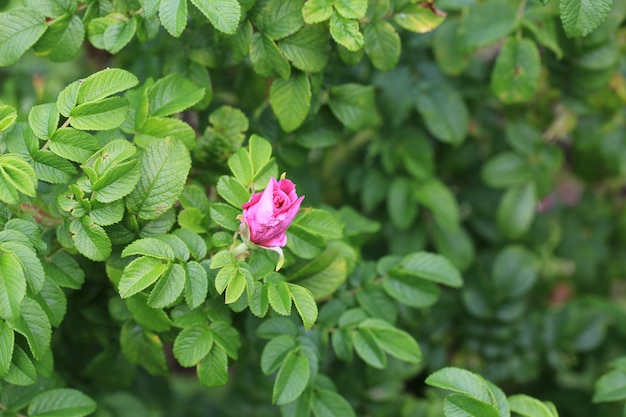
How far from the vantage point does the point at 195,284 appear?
959 millimetres

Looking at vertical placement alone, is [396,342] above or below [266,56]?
below

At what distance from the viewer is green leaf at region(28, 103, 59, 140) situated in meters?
0.99

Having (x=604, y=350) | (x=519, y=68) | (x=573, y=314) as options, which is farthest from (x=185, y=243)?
(x=604, y=350)

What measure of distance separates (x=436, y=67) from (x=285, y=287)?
2.79 ft

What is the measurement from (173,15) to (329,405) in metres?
0.63

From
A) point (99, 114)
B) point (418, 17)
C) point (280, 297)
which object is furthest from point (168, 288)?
point (418, 17)

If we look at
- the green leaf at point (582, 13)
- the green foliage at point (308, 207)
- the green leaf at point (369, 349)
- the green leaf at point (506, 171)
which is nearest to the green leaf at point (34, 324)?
the green foliage at point (308, 207)

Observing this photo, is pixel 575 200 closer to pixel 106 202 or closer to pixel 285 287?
pixel 285 287

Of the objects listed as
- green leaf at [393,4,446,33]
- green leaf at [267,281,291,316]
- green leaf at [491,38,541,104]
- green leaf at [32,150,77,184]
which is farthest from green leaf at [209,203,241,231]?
green leaf at [491,38,541,104]

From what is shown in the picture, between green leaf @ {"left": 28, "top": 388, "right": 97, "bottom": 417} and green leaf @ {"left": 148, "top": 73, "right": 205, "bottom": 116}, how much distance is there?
0.45 metres

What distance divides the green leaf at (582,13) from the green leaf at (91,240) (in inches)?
27.9

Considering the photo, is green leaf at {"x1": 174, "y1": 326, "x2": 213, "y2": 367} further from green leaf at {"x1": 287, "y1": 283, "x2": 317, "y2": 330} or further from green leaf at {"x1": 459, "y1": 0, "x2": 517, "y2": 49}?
green leaf at {"x1": 459, "y1": 0, "x2": 517, "y2": 49}

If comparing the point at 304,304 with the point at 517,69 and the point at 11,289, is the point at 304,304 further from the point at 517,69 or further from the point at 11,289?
the point at 517,69

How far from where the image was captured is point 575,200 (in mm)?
2109
